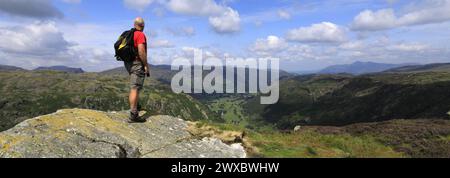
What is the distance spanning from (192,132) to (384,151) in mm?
9707

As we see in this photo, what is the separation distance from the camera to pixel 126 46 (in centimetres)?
1669

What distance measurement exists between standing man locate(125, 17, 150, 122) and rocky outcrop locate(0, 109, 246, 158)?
1.43 metres

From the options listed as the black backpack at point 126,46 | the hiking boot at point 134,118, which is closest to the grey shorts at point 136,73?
the black backpack at point 126,46

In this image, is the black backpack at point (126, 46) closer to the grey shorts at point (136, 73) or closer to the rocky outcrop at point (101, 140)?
the grey shorts at point (136, 73)

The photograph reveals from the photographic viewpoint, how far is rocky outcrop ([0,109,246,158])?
13.4m

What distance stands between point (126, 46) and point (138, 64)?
3.12 ft

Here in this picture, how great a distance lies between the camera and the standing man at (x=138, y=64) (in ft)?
54.1

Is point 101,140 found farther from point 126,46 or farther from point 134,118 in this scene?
point 126,46

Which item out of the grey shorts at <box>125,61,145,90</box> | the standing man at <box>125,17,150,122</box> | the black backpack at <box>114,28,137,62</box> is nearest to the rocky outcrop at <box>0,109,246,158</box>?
the standing man at <box>125,17,150,122</box>

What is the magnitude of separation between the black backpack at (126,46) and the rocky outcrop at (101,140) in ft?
9.74

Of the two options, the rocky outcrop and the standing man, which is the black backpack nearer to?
the standing man
